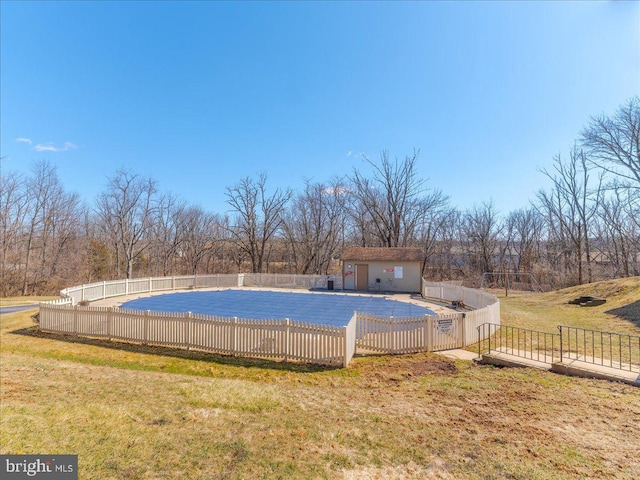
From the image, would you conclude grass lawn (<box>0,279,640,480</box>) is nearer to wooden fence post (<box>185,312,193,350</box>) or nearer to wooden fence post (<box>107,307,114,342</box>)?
wooden fence post (<box>185,312,193,350</box>)

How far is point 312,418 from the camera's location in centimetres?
454

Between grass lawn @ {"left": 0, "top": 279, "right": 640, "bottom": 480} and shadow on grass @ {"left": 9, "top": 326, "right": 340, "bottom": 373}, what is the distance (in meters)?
0.12

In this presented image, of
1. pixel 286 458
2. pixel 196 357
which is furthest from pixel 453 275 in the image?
pixel 286 458

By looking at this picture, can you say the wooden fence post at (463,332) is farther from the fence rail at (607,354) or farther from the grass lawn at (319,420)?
the fence rail at (607,354)

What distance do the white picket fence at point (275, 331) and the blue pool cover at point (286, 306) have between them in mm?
3804

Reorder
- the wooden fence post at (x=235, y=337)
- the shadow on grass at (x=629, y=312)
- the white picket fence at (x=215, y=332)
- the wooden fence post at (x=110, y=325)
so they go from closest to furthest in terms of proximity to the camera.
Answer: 1. the white picket fence at (x=215, y=332)
2. the wooden fence post at (x=235, y=337)
3. the wooden fence post at (x=110, y=325)
4. the shadow on grass at (x=629, y=312)

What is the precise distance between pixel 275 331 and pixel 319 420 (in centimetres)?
369

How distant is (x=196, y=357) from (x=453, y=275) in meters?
39.4

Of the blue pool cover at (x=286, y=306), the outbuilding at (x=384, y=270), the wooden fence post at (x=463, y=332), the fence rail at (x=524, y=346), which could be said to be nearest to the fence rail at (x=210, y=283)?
the outbuilding at (x=384, y=270)

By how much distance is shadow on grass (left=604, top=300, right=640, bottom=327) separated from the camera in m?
11.6

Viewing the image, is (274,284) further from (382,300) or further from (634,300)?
(634,300)

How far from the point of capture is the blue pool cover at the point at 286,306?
13.6m

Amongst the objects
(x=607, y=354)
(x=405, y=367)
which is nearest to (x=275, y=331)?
(x=405, y=367)

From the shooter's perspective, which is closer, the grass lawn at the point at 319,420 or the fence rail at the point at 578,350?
the grass lawn at the point at 319,420
